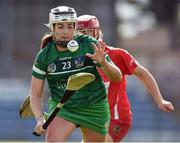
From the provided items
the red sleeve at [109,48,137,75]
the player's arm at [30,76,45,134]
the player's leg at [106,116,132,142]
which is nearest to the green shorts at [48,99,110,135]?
the player's arm at [30,76,45,134]

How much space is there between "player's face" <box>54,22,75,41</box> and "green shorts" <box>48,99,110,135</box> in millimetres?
551

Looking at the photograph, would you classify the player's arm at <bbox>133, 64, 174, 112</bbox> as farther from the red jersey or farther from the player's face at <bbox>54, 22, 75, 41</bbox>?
the player's face at <bbox>54, 22, 75, 41</bbox>

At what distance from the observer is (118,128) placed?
847 cm

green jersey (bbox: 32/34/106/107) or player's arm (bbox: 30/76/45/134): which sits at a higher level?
green jersey (bbox: 32/34/106/107)

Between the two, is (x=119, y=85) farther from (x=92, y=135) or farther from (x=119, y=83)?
(x=92, y=135)

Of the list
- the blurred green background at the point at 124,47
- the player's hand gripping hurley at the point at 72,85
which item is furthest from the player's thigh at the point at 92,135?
the blurred green background at the point at 124,47

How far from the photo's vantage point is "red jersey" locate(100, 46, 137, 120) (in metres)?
8.05

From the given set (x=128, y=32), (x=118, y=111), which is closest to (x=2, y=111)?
(x=118, y=111)

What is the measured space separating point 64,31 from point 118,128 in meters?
1.68

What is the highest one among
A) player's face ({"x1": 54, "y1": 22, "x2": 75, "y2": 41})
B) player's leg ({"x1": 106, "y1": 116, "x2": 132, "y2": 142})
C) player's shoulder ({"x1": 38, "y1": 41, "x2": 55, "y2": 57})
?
player's face ({"x1": 54, "y1": 22, "x2": 75, "y2": 41})

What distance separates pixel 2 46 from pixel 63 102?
43.7ft

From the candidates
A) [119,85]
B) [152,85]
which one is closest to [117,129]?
[119,85]

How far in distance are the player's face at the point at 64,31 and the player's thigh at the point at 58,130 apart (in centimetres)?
64

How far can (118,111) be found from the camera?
8367 millimetres
